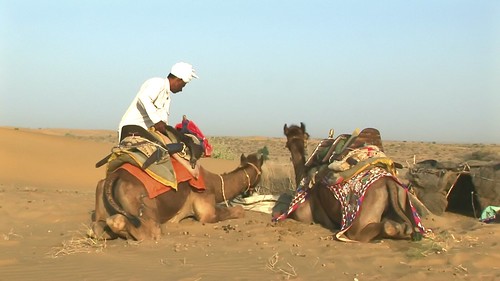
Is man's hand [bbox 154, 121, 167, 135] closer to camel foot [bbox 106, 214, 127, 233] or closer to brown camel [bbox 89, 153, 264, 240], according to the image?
brown camel [bbox 89, 153, 264, 240]

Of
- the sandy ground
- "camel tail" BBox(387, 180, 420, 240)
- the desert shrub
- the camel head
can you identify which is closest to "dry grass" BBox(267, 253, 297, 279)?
the sandy ground

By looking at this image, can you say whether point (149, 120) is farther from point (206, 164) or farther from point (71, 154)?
point (71, 154)

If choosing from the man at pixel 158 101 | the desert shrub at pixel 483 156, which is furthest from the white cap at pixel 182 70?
the desert shrub at pixel 483 156

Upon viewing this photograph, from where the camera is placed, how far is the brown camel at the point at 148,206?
23.5 ft

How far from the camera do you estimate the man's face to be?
8.30 m

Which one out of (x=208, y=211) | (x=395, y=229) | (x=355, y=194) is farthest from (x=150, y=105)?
(x=395, y=229)

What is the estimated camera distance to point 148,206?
24.8ft

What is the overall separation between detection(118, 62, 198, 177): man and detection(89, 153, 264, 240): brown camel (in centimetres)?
46

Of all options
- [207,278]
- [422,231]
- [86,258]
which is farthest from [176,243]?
[422,231]

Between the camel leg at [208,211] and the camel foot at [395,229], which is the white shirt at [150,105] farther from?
the camel foot at [395,229]

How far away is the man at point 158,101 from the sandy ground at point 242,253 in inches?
53.8

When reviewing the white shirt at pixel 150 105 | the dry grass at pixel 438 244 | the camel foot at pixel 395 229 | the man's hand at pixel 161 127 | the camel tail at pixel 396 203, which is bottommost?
the dry grass at pixel 438 244

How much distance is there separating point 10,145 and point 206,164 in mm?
6969

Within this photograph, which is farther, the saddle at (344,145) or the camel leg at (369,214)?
the saddle at (344,145)
